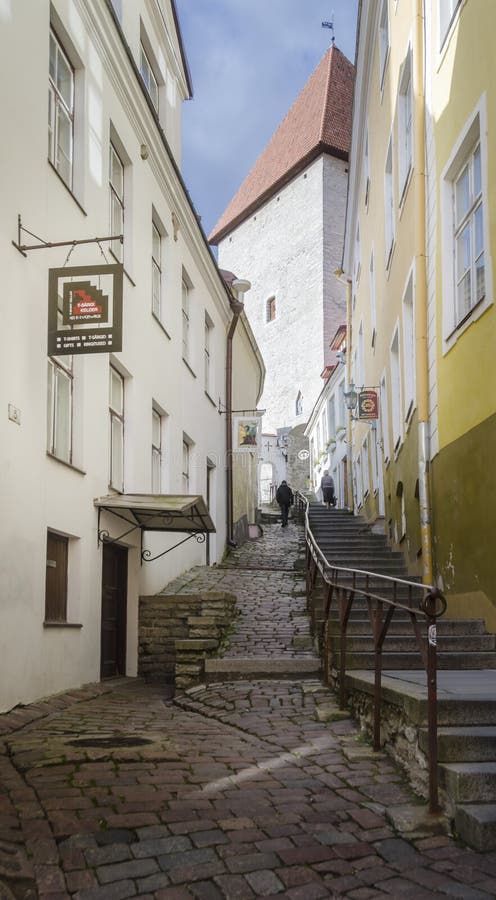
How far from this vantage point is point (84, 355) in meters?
10.4

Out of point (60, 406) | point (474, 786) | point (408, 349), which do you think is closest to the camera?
point (474, 786)

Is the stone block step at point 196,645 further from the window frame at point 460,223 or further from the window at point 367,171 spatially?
the window at point 367,171

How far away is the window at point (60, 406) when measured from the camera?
9422mm

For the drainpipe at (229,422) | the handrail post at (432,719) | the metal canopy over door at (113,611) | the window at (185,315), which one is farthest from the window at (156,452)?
the handrail post at (432,719)

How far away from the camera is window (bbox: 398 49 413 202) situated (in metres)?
12.8

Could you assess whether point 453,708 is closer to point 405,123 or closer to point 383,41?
point 405,123

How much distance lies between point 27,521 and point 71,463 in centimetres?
171

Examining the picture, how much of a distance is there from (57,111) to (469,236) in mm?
4733

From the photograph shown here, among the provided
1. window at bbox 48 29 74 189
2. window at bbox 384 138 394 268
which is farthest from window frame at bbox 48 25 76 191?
window at bbox 384 138 394 268

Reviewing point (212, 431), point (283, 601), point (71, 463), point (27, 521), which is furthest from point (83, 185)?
point (212, 431)

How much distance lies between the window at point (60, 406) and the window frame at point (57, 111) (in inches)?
78.7

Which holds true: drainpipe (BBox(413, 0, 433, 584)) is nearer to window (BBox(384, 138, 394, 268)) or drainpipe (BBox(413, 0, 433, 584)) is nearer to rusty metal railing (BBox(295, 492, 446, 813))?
rusty metal railing (BBox(295, 492, 446, 813))

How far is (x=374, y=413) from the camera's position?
696 inches

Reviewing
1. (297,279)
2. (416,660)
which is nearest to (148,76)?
(416,660)
